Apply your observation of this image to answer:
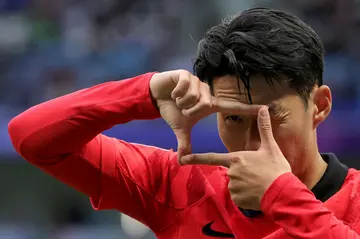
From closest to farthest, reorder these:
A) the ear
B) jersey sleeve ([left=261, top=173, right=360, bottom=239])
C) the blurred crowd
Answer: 1. jersey sleeve ([left=261, top=173, right=360, bottom=239])
2. the ear
3. the blurred crowd

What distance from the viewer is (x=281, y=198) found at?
179 centimetres

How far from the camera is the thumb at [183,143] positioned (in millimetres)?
1899

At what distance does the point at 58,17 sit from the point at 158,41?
99cm

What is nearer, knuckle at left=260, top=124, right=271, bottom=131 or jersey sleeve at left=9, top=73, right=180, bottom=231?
knuckle at left=260, top=124, right=271, bottom=131

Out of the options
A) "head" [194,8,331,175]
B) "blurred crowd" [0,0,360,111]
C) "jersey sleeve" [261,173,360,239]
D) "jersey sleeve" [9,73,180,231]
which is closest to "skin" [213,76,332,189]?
"head" [194,8,331,175]

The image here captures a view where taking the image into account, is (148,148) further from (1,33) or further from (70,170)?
(1,33)

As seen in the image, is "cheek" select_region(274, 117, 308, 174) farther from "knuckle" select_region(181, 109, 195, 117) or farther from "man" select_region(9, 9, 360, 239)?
"knuckle" select_region(181, 109, 195, 117)

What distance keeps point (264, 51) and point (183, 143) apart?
0.26 m

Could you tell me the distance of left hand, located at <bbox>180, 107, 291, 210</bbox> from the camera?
181 centimetres

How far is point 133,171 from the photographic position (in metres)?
2.13

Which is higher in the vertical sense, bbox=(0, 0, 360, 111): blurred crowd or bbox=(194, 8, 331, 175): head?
bbox=(194, 8, 331, 175): head

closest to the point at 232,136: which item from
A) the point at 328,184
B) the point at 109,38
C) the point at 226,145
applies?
the point at 226,145

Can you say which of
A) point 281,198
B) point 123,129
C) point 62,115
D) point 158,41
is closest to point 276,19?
point 281,198

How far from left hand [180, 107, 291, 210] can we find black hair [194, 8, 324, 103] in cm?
11
